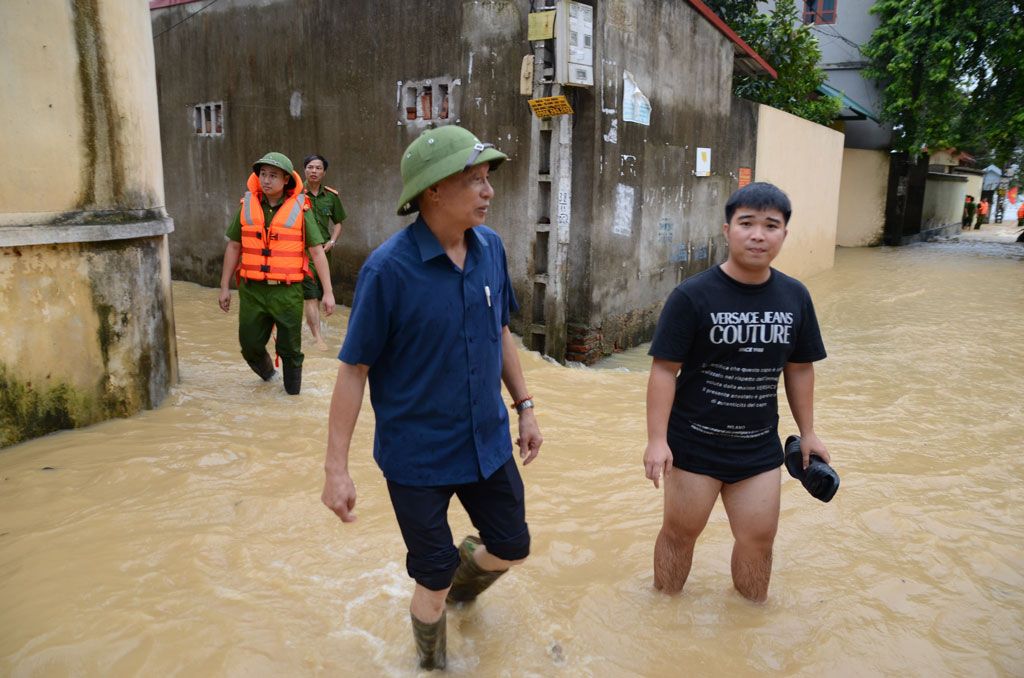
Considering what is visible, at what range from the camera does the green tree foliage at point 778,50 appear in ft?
48.5

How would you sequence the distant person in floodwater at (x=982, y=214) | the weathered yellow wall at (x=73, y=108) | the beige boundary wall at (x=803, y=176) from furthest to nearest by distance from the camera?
the distant person in floodwater at (x=982, y=214)
the beige boundary wall at (x=803, y=176)
the weathered yellow wall at (x=73, y=108)

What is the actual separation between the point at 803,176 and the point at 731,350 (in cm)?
1246

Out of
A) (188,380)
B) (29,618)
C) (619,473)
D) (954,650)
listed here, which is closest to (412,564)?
(29,618)

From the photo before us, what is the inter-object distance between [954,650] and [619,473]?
226cm

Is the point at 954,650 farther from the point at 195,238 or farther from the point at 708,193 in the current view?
the point at 195,238

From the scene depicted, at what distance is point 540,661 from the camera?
3121 mm

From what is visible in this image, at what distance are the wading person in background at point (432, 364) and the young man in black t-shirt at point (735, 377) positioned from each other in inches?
28.3

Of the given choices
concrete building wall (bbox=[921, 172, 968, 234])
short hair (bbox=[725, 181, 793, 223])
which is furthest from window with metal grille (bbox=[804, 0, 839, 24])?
short hair (bbox=[725, 181, 793, 223])

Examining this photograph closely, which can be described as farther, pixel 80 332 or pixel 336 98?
pixel 336 98

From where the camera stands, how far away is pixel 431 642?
290cm

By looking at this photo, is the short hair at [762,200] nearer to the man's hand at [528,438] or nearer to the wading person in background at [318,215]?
the man's hand at [528,438]

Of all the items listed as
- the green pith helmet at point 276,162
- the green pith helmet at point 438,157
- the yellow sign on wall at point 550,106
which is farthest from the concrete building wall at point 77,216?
the yellow sign on wall at point 550,106

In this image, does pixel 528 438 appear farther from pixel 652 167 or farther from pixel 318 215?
pixel 652 167

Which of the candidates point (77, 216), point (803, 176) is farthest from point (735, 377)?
point (803, 176)
